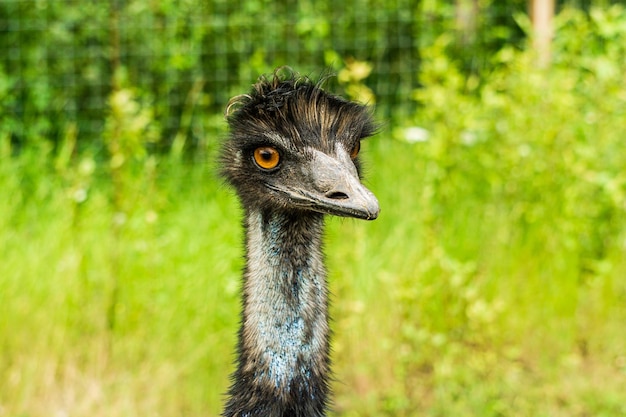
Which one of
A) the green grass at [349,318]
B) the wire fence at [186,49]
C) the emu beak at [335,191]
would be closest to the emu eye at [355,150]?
the emu beak at [335,191]

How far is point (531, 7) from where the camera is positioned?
538cm

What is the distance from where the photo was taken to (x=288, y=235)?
7.22 ft

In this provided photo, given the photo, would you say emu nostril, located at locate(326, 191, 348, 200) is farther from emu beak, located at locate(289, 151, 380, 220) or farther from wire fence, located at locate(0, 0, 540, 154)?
wire fence, located at locate(0, 0, 540, 154)

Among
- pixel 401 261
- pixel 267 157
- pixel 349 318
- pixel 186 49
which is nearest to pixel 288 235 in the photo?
pixel 267 157

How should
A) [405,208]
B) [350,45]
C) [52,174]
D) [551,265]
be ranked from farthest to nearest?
[350,45] → [52,174] → [405,208] → [551,265]

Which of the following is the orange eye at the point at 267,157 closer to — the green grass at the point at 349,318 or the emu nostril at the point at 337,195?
the emu nostril at the point at 337,195

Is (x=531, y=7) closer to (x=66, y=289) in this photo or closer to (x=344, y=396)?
(x=344, y=396)

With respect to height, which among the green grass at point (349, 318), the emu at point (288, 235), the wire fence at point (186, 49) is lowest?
the green grass at point (349, 318)

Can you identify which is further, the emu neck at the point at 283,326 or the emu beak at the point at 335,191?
the emu neck at the point at 283,326

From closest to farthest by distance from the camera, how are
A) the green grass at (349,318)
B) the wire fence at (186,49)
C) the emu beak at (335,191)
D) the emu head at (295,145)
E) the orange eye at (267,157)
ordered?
the emu beak at (335,191) → the emu head at (295,145) → the orange eye at (267,157) → the green grass at (349,318) → the wire fence at (186,49)

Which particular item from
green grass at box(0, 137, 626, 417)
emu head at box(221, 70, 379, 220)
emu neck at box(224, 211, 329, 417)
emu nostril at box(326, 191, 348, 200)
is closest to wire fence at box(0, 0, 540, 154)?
green grass at box(0, 137, 626, 417)

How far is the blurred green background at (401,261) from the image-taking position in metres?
3.82

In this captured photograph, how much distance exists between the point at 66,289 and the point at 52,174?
1214 millimetres

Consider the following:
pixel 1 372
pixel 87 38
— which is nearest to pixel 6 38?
pixel 87 38
